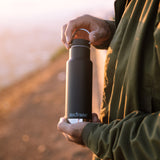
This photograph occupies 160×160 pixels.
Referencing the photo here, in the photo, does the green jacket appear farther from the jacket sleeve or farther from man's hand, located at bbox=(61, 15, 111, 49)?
man's hand, located at bbox=(61, 15, 111, 49)

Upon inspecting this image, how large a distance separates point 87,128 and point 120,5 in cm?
66

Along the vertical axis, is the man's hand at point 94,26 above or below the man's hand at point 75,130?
above

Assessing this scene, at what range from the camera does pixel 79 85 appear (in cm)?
118

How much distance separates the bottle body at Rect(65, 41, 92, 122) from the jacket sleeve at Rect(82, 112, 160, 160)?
0.55 ft

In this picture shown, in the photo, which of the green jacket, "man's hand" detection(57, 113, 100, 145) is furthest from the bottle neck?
"man's hand" detection(57, 113, 100, 145)

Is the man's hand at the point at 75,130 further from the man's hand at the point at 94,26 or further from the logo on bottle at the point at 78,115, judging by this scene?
the man's hand at the point at 94,26

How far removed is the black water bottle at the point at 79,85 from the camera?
1163 mm

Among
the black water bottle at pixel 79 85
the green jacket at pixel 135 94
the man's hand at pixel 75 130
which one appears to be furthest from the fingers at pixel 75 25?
the man's hand at pixel 75 130

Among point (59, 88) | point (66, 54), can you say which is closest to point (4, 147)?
point (59, 88)

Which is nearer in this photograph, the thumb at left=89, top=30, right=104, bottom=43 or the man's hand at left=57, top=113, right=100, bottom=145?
the man's hand at left=57, top=113, right=100, bottom=145

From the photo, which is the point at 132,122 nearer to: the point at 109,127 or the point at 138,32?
the point at 109,127

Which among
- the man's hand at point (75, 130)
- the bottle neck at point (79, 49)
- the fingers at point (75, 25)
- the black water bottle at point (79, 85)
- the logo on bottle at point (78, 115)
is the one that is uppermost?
the fingers at point (75, 25)

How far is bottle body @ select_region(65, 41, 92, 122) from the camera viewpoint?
1164 mm

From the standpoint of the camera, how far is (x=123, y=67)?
3.37ft
